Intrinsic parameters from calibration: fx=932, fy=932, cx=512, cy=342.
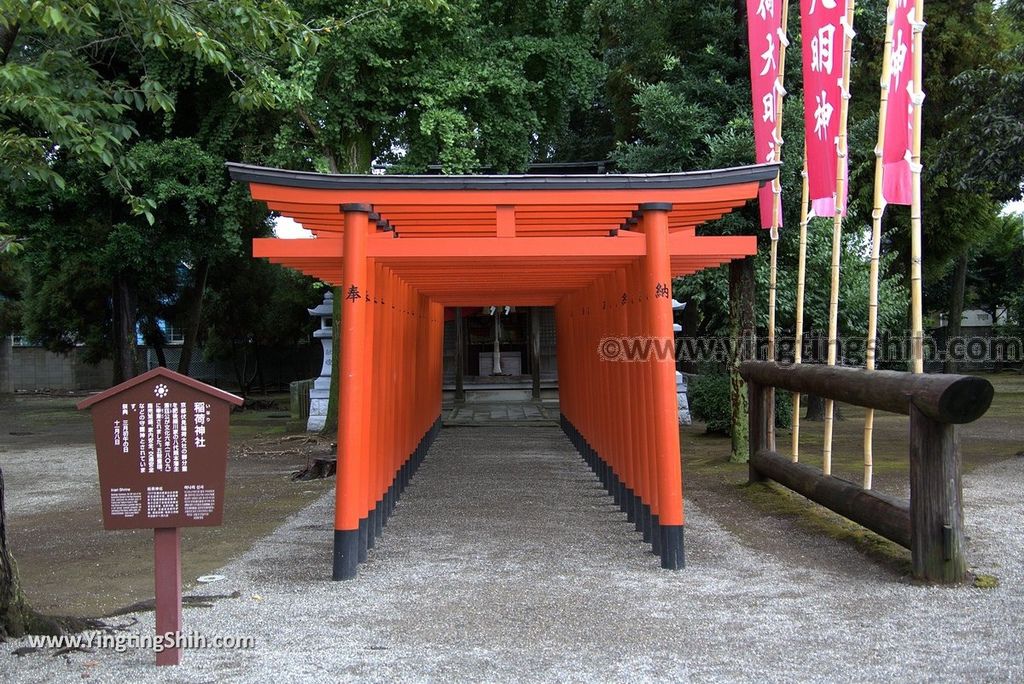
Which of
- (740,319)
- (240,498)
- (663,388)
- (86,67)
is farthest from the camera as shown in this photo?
(740,319)

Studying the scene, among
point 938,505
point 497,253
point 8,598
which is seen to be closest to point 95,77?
point 497,253

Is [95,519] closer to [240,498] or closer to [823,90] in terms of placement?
[240,498]

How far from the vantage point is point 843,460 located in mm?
11953

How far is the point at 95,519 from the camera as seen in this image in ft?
29.5

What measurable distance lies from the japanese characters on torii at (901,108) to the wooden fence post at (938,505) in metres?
2.08

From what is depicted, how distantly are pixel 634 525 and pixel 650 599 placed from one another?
7.75 feet

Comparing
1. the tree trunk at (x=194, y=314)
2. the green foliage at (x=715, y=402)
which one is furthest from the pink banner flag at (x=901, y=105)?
the tree trunk at (x=194, y=314)

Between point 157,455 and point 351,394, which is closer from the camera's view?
point 157,455

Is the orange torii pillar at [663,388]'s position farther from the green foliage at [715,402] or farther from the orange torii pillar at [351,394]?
the green foliage at [715,402]

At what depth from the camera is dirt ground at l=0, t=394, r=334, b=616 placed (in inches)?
246

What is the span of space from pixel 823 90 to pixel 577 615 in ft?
17.0

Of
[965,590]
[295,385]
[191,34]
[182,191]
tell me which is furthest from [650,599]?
[295,385]

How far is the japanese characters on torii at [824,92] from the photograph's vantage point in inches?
311

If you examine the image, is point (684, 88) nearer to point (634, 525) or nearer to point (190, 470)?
point (634, 525)
